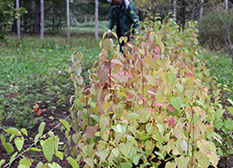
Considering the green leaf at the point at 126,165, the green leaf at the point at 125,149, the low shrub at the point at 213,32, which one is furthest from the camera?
the low shrub at the point at 213,32

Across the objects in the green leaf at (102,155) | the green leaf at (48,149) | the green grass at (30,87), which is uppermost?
the green leaf at (48,149)

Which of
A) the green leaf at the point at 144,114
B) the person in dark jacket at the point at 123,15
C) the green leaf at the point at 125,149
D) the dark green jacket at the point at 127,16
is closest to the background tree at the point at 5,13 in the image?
the person in dark jacket at the point at 123,15

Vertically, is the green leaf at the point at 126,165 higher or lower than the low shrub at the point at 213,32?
lower

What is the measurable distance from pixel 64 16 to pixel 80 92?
1817cm

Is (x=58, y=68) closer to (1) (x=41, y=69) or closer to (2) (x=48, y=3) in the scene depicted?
(1) (x=41, y=69)

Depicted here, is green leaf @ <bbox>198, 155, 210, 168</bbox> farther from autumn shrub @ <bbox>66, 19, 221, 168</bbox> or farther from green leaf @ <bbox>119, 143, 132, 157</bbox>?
green leaf @ <bbox>119, 143, 132, 157</bbox>

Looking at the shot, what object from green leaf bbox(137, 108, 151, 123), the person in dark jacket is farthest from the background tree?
green leaf bbox(137, 108, 151, 123)

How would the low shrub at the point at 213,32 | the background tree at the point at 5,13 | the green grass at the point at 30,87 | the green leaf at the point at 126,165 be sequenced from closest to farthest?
the green leaf at the point at 126,165 → the green grass at the point at 30,87 → the background tree at the point at 5,13 → the low shrub at the point at 213,32

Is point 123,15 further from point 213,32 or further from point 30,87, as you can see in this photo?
point 213,32

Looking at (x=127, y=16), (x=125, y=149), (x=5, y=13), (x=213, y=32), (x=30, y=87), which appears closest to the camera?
(x=125, y=149)

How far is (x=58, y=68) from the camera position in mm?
6266

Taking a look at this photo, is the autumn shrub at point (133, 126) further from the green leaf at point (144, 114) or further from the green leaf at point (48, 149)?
the green leaf at point (48, 149)

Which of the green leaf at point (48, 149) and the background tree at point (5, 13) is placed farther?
the background tree at point (5, 13)

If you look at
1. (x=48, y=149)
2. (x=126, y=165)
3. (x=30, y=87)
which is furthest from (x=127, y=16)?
(x=48, y=149)
